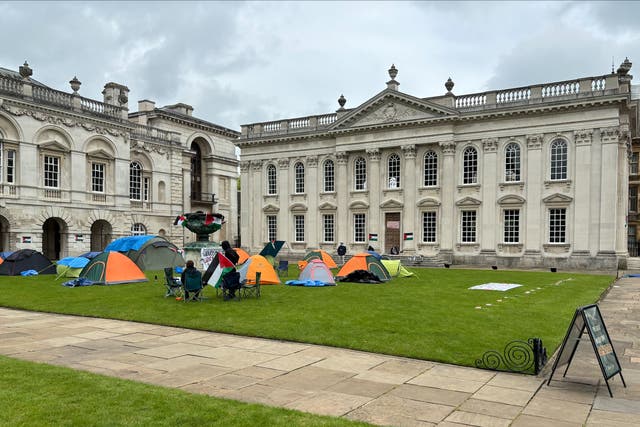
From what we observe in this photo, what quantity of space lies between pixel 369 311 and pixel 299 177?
28.8 metres

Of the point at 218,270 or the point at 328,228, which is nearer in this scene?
the point at 218,270

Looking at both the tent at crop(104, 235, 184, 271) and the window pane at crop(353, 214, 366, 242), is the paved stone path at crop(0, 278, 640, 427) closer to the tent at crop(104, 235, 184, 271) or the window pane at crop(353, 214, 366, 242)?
the tent at crop(104, 235, 184, 271)

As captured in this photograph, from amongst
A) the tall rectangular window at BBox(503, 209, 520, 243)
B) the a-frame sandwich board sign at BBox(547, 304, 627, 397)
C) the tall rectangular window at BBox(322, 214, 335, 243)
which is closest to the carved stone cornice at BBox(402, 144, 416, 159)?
the tall rectangular window at BBox(503, 209, 520, 243)

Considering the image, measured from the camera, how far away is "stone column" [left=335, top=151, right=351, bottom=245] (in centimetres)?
3872

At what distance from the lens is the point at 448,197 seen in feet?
114

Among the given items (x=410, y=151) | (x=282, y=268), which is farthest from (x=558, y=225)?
(x=282, y=268)

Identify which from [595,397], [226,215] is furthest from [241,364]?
[226,215]

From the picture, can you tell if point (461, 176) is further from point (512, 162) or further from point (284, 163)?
point (284, 163)

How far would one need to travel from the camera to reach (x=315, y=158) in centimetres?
4031

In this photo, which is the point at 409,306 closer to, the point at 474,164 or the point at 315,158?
the point at 474,164

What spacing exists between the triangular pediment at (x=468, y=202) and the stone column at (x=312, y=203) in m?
10.8

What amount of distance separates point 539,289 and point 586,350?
10006mm

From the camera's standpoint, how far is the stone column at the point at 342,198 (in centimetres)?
3872

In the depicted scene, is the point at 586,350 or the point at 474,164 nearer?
the point at 586,350
